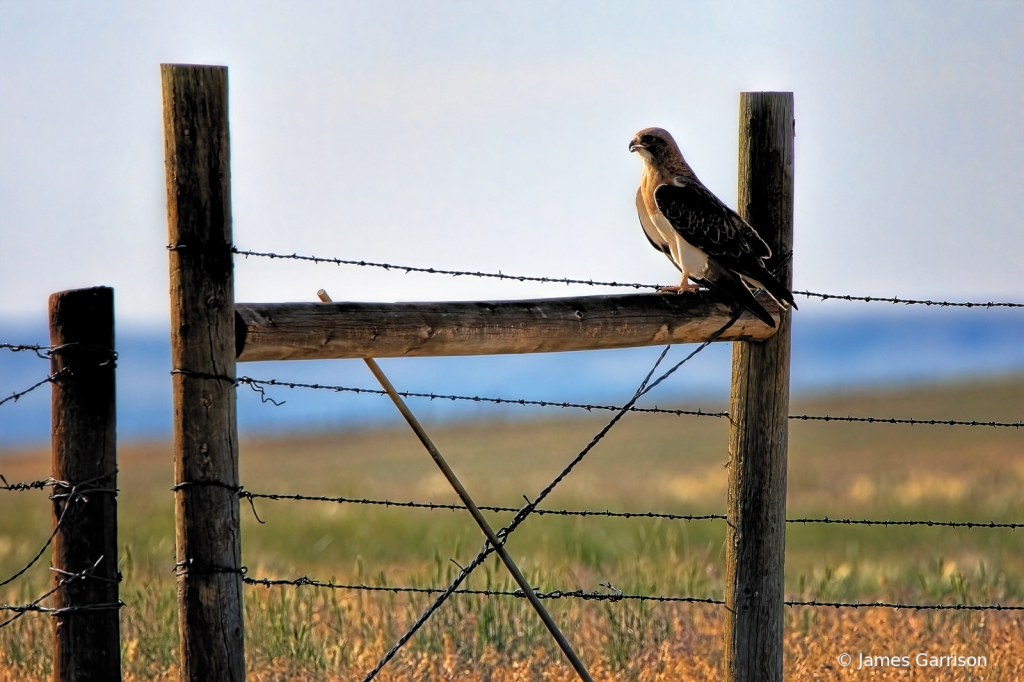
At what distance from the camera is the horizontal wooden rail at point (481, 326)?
357 centimetres

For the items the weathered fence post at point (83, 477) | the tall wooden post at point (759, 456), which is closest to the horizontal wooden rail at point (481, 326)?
the tall wooden post at point (759, 456)

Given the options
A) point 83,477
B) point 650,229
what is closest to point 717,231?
point 650,229

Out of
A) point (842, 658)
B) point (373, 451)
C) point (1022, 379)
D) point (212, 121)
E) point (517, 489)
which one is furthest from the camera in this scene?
point (1022, 379)

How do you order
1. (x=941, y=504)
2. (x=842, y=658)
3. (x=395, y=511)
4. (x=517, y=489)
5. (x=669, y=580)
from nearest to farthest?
(x=842, y=658) < (x=669, y=580) < (x=395, y=511) < (x=941, y=504) < (x=517, y=489)

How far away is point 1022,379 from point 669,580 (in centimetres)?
2847

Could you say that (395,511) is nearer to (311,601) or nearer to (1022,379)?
(311,601)

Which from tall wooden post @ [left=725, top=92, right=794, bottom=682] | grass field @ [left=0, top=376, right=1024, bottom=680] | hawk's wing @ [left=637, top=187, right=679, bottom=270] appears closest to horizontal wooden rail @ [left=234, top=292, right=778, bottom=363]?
tall wooden post @ [left=725, top=92, right=794, bottom=682]

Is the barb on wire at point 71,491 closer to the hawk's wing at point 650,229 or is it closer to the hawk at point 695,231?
the hawk at point 695,231

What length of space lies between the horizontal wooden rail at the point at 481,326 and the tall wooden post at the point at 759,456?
9.1 inches

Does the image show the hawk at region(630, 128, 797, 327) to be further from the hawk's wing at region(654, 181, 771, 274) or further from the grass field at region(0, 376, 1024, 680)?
the grass field at region(0, 376, 1024, 680)

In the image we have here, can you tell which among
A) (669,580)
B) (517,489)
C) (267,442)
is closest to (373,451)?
(267,442)

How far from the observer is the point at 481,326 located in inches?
157

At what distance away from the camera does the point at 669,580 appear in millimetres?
6840

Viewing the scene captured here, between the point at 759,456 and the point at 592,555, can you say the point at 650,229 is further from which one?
the point at 592,555
